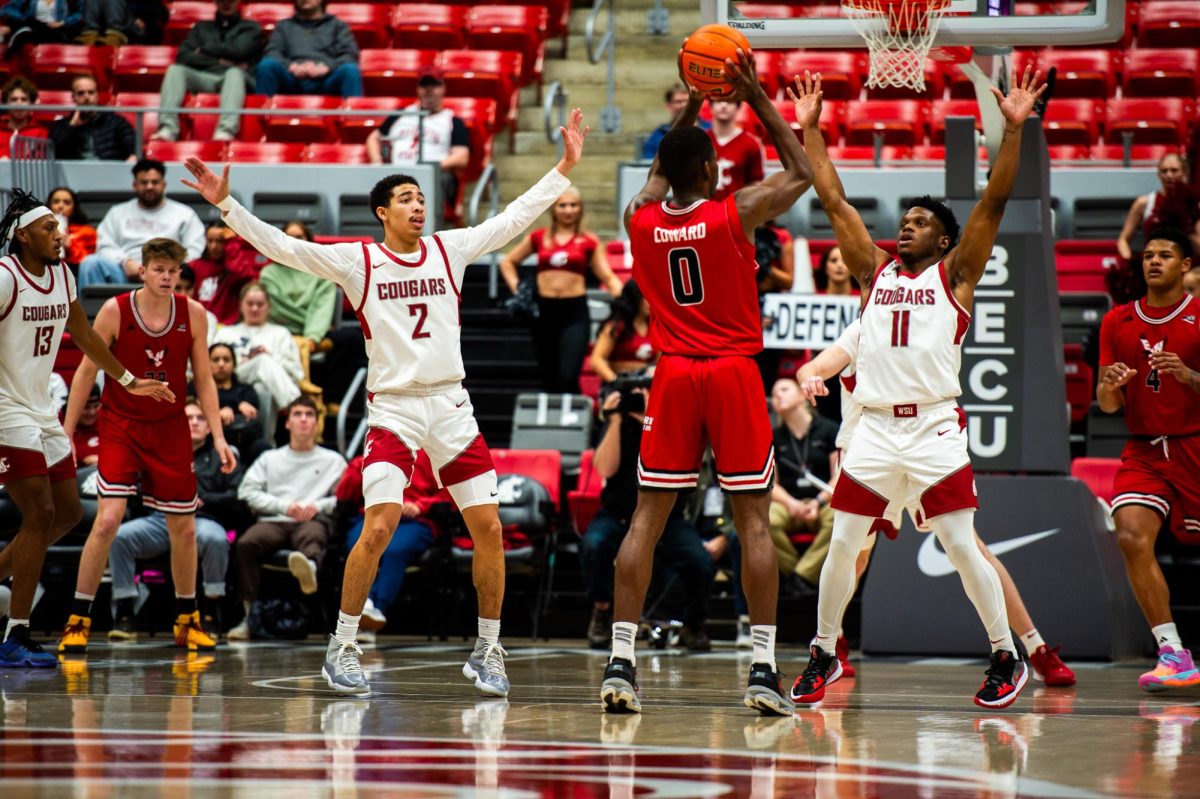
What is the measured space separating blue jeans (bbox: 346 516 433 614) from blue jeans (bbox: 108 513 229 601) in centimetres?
88

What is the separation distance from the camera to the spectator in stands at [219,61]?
50.3ft

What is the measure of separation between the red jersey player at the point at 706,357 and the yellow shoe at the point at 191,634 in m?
3.90

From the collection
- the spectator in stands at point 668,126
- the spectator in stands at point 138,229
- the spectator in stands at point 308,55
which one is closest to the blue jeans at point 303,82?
the spectator in stands at point 308,55

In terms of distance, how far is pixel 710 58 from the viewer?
634 centimetres

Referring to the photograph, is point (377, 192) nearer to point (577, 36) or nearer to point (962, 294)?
point (962, 294)

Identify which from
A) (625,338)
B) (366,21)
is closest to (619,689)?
(625,338)

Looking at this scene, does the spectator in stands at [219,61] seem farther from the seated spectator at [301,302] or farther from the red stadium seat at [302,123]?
the seated spectator at [301,302]

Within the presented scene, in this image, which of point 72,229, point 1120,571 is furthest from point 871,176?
point 72,229

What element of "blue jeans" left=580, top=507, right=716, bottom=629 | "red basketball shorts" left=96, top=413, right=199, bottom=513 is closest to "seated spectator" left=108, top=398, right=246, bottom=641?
"red basketball shorts" left=96, top=413, right=199, bottom=513

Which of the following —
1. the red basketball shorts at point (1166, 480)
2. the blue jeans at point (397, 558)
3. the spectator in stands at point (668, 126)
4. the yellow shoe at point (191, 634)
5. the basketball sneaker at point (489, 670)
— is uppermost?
the spectator in stands at point (668, 126)

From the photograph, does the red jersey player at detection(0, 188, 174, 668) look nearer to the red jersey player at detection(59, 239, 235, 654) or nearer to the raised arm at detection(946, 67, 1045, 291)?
the red jersey player at detection(59, 239, 235, 654)

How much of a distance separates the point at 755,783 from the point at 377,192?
146 inches

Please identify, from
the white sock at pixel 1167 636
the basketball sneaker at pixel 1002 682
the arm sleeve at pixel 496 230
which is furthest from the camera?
the white sock at pixel 1167 636

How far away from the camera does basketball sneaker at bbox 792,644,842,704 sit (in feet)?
21.1
